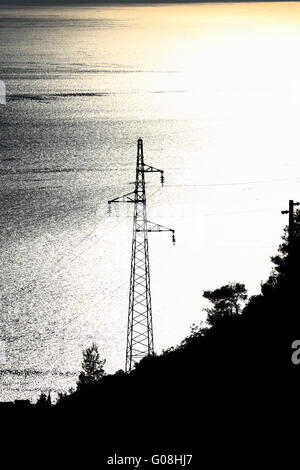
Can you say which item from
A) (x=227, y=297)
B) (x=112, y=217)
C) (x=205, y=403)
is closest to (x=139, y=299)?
(x=112, y=217)

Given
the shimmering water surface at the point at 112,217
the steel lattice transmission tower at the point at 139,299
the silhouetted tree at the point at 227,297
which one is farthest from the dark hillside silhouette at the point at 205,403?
the shimmering water surface at the point at 112,217

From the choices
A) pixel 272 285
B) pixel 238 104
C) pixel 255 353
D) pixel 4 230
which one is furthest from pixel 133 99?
pixel 255 353

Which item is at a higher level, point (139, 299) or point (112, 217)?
point (112, 217)

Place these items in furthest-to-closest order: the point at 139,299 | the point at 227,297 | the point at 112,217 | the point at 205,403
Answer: the point at 112,217, the point at 139,299, the point at 227,297, the point at 205,403

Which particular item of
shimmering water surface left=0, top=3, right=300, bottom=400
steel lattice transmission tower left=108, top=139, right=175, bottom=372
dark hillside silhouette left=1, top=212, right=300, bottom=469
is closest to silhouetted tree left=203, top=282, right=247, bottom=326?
steel lattice transmission tower left=108, top=139, right=175, bottom=372

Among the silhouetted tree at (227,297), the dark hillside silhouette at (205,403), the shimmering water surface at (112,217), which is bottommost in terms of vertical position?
the dark hillside silhouette at (205,403)

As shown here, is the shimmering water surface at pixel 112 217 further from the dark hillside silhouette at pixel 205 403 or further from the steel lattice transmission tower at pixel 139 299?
the dark hillside silhouette at pixel 205 403

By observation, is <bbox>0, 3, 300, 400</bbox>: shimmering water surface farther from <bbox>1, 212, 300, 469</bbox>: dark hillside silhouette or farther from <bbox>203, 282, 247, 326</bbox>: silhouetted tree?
<bbox>1, 212, 300, 469</bbox>: dark hillside silhouette

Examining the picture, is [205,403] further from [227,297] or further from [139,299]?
[139,299]
